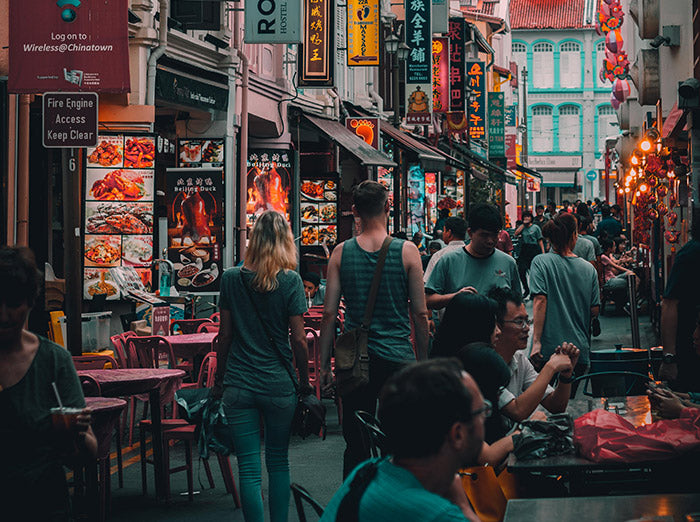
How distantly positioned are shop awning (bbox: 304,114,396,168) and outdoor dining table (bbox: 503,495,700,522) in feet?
55.9

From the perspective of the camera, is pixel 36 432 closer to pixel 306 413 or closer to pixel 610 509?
pixel 610 509

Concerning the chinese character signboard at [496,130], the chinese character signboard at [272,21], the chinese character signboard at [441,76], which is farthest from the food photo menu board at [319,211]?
the chinese character signboard at [496,130]

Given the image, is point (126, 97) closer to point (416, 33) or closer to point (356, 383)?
point (356, 383)

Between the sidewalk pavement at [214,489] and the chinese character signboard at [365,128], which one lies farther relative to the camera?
the chinese character signboard at [365,128]

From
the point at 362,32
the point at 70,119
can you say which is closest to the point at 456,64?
the point at 362,32

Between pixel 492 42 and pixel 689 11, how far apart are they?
48.9m

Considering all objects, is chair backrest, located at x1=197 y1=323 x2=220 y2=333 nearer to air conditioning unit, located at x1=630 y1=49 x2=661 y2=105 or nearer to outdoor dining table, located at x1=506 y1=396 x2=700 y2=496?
outdoor dining table, located at x1=506 y1=396 x2=700 y2=496

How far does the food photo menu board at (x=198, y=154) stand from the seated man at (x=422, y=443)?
1487 centimetres

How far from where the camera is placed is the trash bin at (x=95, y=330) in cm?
1297

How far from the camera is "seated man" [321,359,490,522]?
2648 mm

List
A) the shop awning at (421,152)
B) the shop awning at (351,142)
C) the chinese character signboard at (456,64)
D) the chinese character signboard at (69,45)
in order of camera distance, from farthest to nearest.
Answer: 1. the chinese character signboard at (456,64)
2. the shop awning at (421,152)
3. the shop awning at (351,142)
4. the chinese character signboard at (69,45)

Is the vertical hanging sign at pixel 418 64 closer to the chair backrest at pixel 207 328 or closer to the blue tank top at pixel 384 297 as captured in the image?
the chair backrest at pixel 207 328

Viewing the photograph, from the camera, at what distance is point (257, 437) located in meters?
5.96

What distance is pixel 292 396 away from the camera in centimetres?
603
